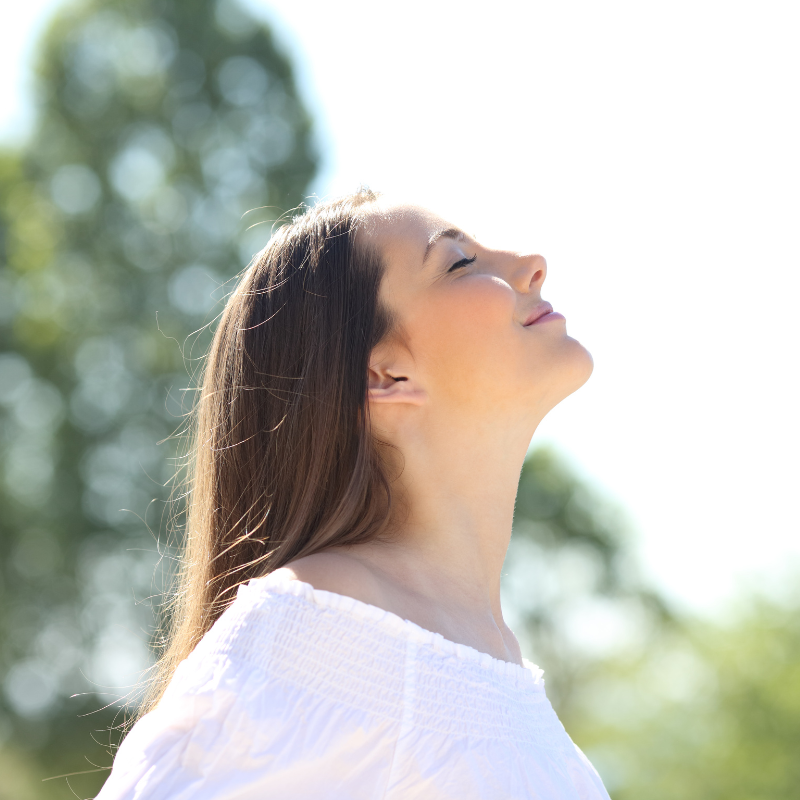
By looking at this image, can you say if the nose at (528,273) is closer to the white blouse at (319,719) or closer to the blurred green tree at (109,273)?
the white blouse at (319,719)

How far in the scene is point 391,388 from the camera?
2.28m

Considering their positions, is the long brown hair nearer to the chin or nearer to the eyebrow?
the eyebrow

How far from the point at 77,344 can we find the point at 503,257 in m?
12.3

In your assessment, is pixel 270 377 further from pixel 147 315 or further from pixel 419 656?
pixel 147 315

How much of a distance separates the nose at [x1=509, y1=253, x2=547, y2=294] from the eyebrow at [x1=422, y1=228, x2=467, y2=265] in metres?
0.16

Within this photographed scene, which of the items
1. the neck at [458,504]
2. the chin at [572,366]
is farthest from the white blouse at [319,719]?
the chin at [572,366]

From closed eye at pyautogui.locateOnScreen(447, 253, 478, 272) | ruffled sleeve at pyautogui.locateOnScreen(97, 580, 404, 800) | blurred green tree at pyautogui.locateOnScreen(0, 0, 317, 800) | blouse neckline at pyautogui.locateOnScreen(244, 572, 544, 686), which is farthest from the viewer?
blurred green tree at pyautogui.locateOnScreen(0, 0, 317, 800)

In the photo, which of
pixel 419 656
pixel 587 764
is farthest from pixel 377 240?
pixel 587 764

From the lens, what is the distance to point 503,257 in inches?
95.0

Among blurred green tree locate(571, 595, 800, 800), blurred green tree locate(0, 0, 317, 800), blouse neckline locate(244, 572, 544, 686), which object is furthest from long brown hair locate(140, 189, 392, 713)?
blurred green tree locate(571, 595, 800, 800)

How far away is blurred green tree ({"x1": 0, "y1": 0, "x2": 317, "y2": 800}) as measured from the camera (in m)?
12.8

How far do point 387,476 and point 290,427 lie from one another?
28 cm

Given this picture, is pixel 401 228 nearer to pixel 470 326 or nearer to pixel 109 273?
pixel 470 326

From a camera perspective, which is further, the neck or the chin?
the chin
